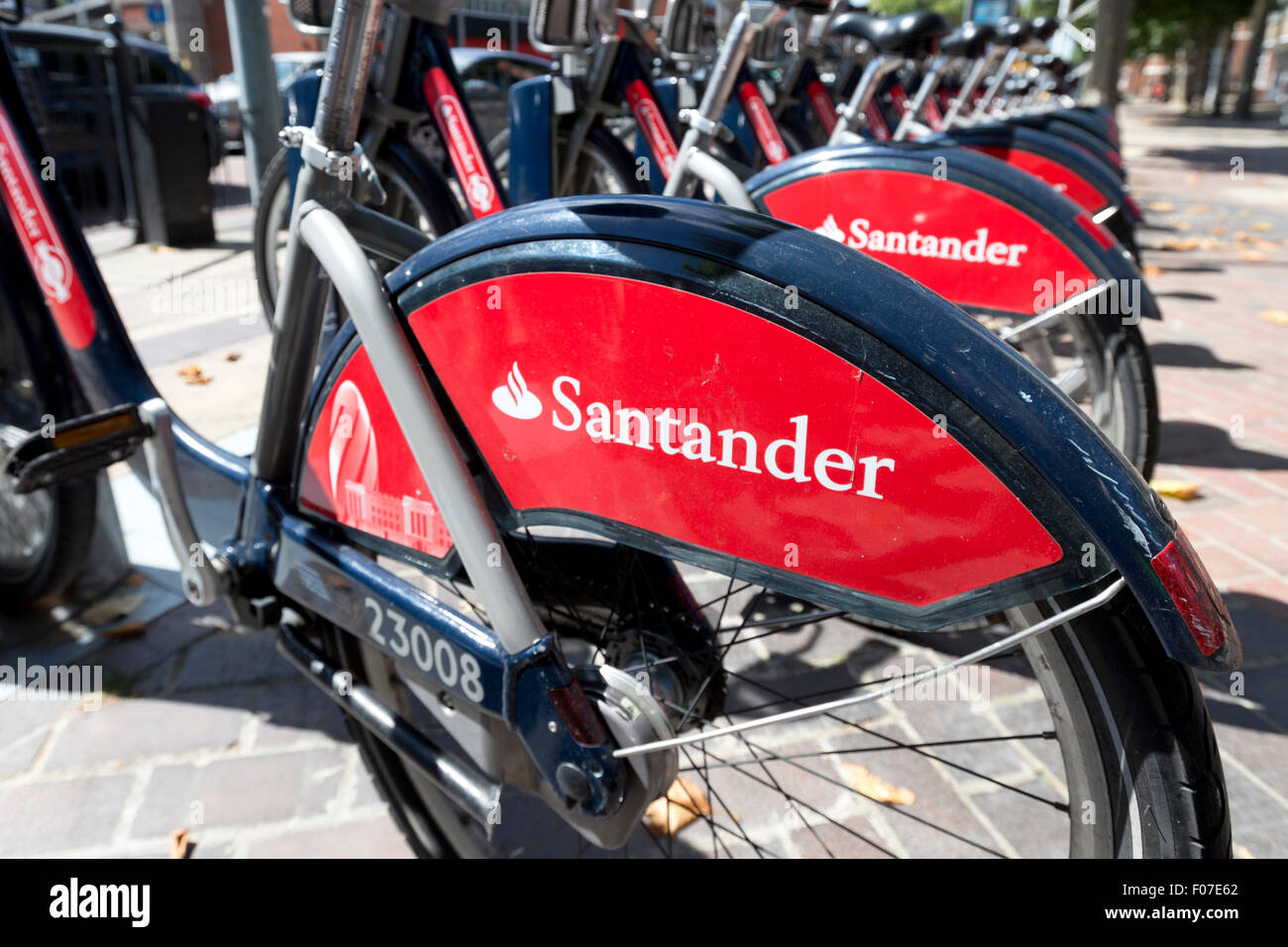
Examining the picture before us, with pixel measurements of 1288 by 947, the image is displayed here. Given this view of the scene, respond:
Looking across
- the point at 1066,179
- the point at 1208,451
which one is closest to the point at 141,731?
the point at 1208,451

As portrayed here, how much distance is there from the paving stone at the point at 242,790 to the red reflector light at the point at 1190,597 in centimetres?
166

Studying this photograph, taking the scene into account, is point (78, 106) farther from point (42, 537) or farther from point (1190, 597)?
point (1190, 597)

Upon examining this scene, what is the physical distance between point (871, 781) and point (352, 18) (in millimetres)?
1710

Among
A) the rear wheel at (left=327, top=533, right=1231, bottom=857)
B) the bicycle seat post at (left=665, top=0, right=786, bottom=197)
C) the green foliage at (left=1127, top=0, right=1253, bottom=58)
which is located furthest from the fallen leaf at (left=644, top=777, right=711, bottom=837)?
the green foliage at (left=1127, top=0, right=1253, bottom=58)

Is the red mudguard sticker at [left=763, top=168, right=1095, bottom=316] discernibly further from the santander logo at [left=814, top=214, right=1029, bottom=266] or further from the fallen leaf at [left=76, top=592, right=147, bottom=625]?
the fallen leaf at [left=76, top=592, right=147, bottom=625]

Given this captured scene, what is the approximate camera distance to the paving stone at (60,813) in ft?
6.22

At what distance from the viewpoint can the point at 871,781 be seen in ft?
6.82

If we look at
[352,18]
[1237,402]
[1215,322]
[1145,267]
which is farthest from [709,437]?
[1145,267]

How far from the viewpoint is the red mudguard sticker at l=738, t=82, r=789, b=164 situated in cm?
437

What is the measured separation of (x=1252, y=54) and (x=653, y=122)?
2922 cm

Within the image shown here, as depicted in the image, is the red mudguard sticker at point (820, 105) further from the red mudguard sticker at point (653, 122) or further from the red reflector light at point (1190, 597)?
the red reflector light at point (1190, 597)

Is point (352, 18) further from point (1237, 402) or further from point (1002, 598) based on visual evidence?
point (1237, 402)

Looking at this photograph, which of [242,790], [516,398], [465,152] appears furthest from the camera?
[465,152]

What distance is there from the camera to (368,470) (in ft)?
4.66
